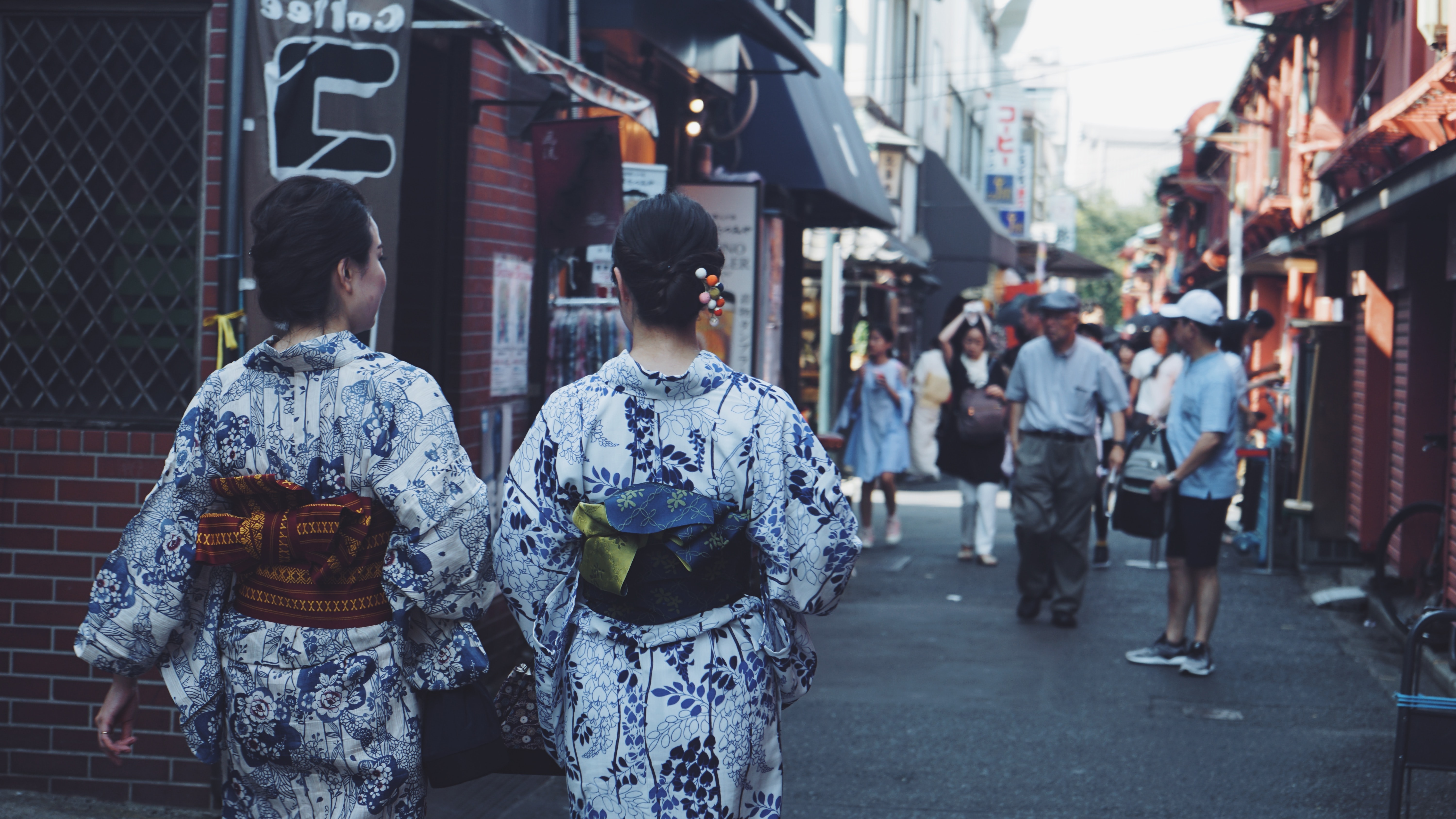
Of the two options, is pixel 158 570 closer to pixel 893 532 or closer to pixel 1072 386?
pixel 1072 386

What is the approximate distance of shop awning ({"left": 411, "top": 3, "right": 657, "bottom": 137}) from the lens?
5129 millimetres

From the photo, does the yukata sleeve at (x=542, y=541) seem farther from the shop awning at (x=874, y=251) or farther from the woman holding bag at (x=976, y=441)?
the shop awning at (x=874, y=251)

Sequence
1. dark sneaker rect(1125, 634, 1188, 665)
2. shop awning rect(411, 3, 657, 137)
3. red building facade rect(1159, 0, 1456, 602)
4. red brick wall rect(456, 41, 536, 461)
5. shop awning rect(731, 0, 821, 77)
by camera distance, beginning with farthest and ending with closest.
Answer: shop awning rect(731, 0, 821, 77)
red building facade rect(1159, 0, 1456, 602)
dark sneaker rect(1125, 634, 1188, 665)
red brick wall rect(456, 41, 536, 461)
shop awning rect(411, 3, 657, 137)

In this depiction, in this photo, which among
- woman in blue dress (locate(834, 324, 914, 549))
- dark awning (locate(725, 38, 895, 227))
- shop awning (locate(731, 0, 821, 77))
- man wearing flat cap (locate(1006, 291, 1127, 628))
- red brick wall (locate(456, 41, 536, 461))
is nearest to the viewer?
red brick wall (locate(456, 41, 536, 461))

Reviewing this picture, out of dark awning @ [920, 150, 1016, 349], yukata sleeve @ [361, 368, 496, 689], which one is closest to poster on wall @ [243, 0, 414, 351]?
yukata sleeve @ [361, 368, 496, 689]

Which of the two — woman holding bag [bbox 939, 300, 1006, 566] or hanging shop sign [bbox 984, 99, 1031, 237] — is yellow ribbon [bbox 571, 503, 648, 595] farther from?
hanging shop sign [bbox 984, 99, 1031, 237]

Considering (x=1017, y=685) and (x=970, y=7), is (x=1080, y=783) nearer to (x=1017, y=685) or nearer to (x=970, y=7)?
(x=1017, y=685)

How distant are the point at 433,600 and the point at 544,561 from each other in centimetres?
23

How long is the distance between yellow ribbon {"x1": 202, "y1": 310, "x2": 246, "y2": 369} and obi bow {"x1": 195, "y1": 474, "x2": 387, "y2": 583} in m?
2.01

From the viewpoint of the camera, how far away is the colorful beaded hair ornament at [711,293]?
275cm

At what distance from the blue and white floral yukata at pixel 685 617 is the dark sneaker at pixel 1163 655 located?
513 cm

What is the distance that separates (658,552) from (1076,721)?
4.15m

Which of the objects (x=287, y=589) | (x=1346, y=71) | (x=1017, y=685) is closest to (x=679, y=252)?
(x=287, y=589)

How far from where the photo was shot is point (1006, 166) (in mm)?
31453
